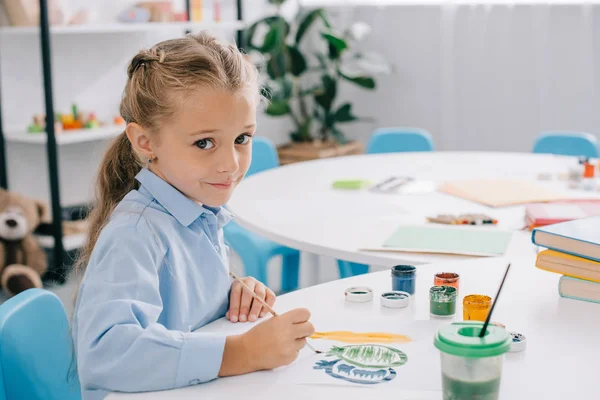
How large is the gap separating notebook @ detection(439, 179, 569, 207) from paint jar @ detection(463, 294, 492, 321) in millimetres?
938

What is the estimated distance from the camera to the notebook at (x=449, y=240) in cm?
169

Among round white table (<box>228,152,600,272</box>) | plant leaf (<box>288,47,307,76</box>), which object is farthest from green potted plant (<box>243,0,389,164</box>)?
Answer: round white table (<box>228,152,600,272</box>)

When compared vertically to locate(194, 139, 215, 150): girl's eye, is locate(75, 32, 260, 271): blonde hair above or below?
above

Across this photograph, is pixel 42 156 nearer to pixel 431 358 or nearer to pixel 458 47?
pixel 458 47

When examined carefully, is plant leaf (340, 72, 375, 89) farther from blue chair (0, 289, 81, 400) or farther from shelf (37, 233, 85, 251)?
blue chair (0, 289, 81, 400)

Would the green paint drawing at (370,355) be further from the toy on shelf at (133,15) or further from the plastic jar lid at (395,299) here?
the toy on shelf at (133,15)

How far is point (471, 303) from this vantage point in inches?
48.4

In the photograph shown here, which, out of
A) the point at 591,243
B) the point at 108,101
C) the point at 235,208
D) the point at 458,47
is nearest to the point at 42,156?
the point at 108,101

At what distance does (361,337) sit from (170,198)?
0.37 m

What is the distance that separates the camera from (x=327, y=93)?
4852 mm

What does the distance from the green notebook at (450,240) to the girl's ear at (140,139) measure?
0.65 meters

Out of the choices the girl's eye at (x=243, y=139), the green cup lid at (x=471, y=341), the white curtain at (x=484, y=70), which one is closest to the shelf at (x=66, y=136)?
the white curtain at (x=484, y=70)

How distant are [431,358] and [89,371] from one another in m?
0.47

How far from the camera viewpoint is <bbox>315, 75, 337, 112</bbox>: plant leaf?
15.8ft
